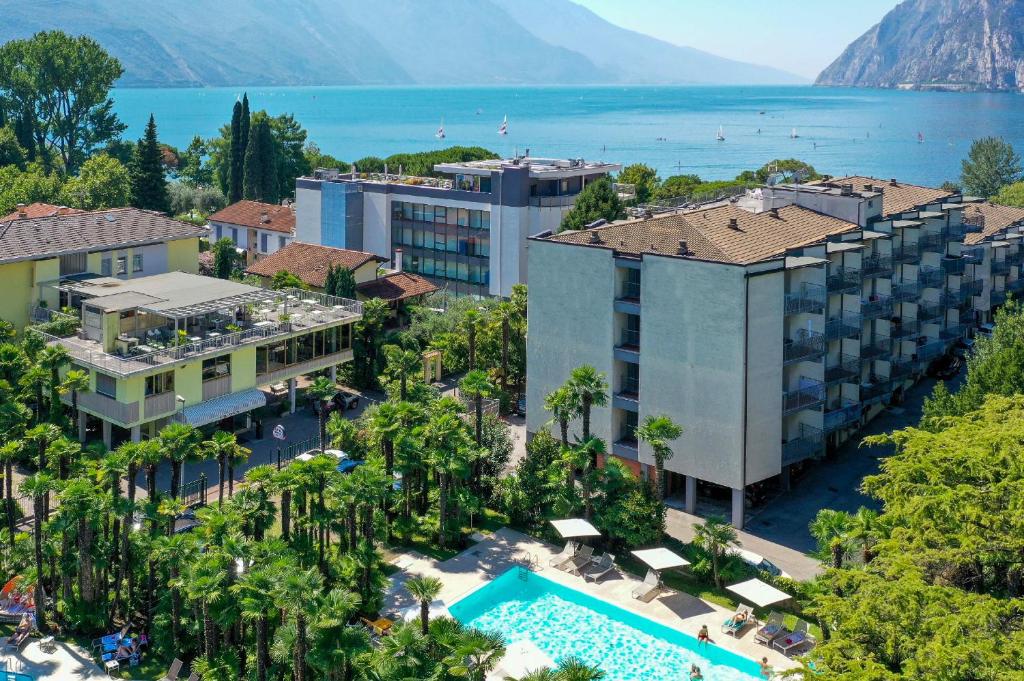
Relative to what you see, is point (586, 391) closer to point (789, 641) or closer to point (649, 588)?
point (649, 588)

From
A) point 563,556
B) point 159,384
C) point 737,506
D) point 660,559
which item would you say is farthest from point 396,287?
point 660,559

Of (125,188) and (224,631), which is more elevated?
(125,188)

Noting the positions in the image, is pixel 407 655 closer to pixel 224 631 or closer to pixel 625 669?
pixel 224 631

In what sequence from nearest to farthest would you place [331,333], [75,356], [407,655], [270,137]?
[407,655], [75,356], [331,333], [270,137]

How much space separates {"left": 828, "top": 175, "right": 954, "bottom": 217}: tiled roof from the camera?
59.4 metres

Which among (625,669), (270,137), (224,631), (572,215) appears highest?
(270,137)

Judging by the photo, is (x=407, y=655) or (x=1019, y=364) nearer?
(x=407, y=655)

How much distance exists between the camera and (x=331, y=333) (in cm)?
5697

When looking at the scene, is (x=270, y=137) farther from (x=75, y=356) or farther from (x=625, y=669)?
(x=625, y=669)

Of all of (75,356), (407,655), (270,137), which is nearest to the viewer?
(407,655)

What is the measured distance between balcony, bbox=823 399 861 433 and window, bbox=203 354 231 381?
2759cm

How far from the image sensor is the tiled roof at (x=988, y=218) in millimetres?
68562

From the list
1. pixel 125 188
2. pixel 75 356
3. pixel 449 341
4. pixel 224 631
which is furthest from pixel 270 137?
pixel 224 631

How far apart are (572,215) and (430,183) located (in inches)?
568
